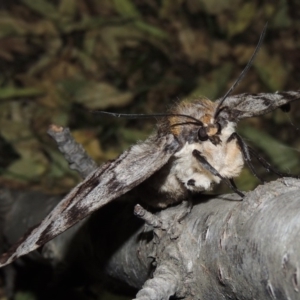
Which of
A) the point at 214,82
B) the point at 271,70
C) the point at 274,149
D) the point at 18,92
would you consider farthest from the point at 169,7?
the point at 274,149

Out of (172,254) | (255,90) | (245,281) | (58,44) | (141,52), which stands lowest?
(245,281)

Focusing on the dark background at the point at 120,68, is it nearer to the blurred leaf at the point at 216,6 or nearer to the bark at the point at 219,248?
the blurred leaf at the point at 216,6

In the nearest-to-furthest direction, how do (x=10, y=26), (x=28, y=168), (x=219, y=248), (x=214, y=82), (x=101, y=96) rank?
(x=219, y=248)
(x=28, y=168)
(x=101, y=96)
(x=214, y=82)
(x=10, y=26)

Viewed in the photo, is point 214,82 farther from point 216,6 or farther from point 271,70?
point 216,6

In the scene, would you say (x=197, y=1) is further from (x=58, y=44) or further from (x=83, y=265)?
(x=83, y=265)

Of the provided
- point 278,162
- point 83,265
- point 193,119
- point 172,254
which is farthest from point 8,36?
point 172,254

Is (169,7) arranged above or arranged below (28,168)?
above
